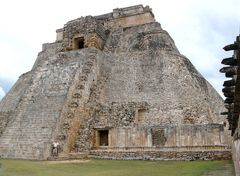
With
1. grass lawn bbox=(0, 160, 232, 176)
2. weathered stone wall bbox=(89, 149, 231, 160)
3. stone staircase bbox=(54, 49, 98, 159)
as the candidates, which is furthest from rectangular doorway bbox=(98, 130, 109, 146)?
grass lawn bbox=(0, 160, 232, 176)

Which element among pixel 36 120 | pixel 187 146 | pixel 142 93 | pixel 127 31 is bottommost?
pixel 187 146

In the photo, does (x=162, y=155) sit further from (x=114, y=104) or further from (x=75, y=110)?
(x=75, y=110)

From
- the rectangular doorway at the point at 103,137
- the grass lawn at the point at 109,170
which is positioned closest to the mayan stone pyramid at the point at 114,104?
the rectangular doorway at the point at 103,137

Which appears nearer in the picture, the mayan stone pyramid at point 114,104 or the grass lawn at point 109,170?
the grass lawn at point 109,170

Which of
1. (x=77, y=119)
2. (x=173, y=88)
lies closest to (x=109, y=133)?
(x=77, y=119)

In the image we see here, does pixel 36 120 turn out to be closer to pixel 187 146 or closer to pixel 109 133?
pixel 109 133

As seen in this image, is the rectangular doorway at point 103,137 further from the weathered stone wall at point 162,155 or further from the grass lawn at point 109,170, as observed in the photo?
the grass lawn at point 109,170

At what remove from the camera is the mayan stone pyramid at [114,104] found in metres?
15.2

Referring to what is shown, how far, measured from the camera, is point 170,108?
1808 cm

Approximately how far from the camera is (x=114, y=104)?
18.3 m

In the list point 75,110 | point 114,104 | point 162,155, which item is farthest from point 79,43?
point 162,155

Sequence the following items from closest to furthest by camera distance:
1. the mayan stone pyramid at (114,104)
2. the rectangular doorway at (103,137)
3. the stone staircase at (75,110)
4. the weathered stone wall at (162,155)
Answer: the weathered stone wall at (162,155), the mayan stone pyramid at (114,104), the stone staircase at (75,110), the rectangular doorway at (103,137)

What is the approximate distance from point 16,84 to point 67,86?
8.15 m

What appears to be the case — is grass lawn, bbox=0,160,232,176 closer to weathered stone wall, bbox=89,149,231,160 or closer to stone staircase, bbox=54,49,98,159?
weathered stone wall, bbox=89,149,231,160
